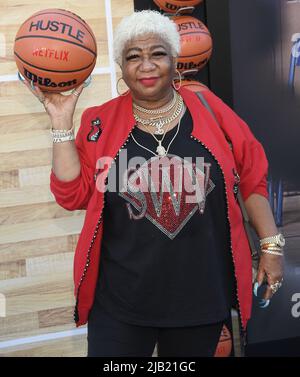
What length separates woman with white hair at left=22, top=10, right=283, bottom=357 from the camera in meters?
1.69

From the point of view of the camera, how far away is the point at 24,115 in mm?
2752

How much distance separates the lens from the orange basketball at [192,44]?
94.2 inches

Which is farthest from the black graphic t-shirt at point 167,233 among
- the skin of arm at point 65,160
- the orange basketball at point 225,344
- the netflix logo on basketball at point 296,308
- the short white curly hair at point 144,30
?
the netflix logo on basketball at point 296,308

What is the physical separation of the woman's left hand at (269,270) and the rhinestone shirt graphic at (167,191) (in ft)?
1.23

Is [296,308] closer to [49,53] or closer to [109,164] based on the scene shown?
[109,164]

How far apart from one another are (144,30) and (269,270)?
1.02 meters

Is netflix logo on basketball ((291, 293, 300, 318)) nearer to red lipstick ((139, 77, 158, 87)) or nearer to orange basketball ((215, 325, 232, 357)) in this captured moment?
orange basketball ((215, 325, 232, 357))

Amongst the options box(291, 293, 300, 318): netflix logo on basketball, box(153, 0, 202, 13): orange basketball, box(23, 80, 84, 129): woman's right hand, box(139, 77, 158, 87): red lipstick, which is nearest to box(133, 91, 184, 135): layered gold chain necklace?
box(139, 77, 158, 87): red lipstick

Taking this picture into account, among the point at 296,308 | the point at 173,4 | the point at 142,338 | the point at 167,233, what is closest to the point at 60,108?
the point at 167,233

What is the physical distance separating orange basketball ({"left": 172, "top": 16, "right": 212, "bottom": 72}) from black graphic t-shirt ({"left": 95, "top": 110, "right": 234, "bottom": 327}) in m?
0.75

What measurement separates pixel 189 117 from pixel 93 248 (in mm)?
606

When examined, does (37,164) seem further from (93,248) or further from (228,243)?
(228,243)

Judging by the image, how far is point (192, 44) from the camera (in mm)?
2396

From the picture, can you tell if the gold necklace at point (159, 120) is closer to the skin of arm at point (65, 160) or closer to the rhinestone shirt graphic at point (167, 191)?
the rhinestone shirt graphic at point (167, 191)
